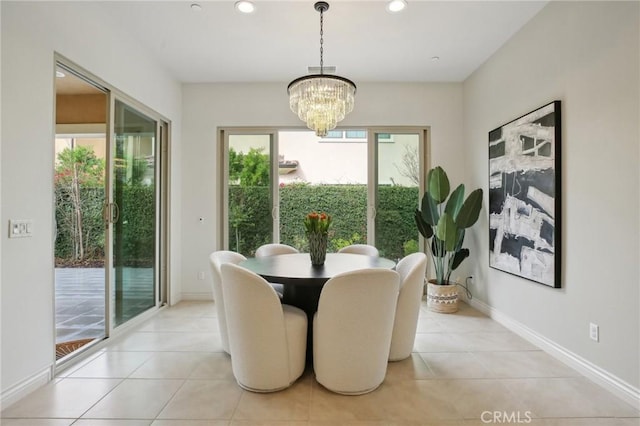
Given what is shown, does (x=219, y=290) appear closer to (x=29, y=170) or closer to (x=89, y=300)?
(x=29, y=170)

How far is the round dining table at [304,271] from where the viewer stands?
2.19 meters

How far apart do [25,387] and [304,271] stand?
6.36 ft

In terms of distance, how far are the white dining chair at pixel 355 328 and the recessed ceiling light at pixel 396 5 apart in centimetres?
226

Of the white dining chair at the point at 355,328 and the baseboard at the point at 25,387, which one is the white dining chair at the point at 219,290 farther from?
the baseboard at the point at 25,387

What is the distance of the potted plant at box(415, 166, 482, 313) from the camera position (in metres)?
3.71

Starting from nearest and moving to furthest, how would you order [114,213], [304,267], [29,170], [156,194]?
[29,170] < [304,267] < [114,213] < [156,194]

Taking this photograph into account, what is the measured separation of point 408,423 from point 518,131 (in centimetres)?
274

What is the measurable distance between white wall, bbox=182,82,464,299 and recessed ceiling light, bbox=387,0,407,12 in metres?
1.68

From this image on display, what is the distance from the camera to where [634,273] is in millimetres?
2025

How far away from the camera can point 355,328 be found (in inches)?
78.7

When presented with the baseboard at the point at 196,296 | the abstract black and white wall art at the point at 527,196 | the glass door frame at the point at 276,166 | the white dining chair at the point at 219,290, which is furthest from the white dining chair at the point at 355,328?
the baseboard at the point at 196,296

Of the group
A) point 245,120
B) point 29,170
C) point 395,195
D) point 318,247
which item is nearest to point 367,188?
point 395,195

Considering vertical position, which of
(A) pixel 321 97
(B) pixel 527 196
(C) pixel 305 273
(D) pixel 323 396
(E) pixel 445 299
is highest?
(A) pixel 321 97

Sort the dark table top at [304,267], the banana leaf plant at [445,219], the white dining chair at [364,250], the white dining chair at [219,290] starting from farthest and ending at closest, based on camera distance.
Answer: the banana leaf plant at [445,219]
the white dining chair at [364,250]
the white dining chair at [219,290]
the dark table top at [304,267]
